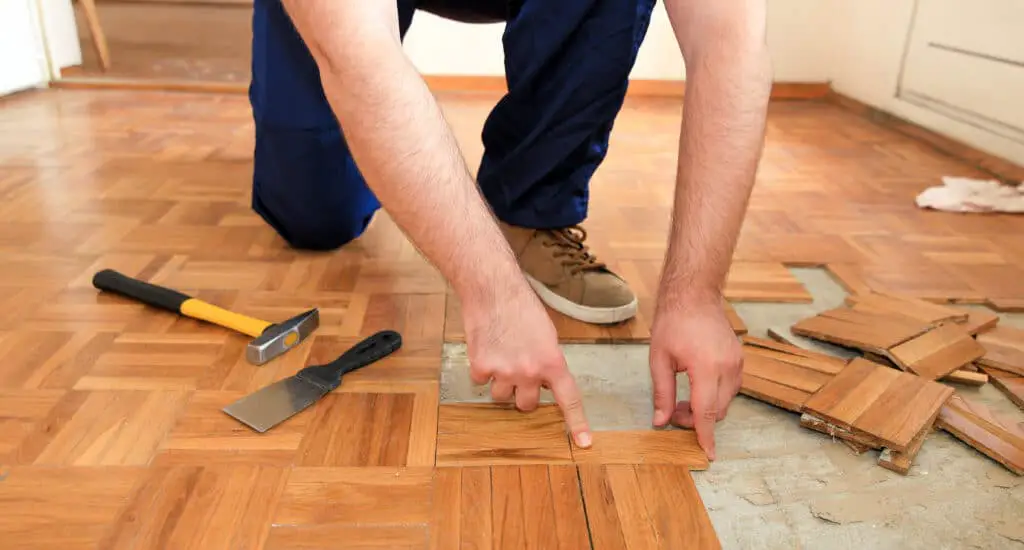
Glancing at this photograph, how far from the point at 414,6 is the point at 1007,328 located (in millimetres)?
1060

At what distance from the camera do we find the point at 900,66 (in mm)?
2582

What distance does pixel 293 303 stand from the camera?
1.16 metres

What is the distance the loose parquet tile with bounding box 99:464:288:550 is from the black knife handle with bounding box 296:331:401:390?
159 millimetres

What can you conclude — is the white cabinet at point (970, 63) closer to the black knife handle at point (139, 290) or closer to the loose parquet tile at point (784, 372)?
the loose parquet tile at point (784, 372)

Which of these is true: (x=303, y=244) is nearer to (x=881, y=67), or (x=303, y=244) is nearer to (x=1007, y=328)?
(x=1007, y=328)

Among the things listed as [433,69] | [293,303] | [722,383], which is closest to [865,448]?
[722,383]

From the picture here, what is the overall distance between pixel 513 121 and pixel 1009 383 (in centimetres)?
76

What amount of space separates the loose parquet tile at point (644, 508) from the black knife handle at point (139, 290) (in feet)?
2.10

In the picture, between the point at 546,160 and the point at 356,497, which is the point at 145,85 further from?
the point at 356,497

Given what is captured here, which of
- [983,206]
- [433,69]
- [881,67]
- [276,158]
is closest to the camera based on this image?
[276,158]

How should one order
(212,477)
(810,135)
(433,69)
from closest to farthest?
(212,477) < (810,135) < (433,69)

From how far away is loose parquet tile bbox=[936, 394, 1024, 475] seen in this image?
832mm

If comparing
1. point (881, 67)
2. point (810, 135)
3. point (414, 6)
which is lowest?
point (810, 135)

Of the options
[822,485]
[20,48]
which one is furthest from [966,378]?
[20,48]
